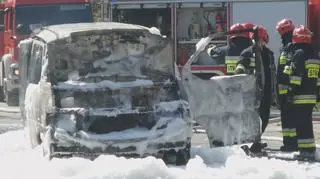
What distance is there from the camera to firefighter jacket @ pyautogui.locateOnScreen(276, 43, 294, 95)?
9.94 meters

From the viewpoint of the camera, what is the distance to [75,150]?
833 cm

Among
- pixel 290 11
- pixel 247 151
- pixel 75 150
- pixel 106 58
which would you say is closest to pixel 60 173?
pixel 75 150

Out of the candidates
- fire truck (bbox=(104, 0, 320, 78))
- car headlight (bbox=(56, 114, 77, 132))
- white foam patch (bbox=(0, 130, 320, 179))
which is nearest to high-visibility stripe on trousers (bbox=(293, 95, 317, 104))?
white foam patch (bbox=(0, 130, 320, 179))

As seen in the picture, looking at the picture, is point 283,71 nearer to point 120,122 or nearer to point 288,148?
point 288,148

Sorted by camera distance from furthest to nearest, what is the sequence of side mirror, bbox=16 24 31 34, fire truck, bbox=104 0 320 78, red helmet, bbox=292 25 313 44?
fire truck, bbox=104 0 320 78 < side mirror, bbox=16 24 31 34 < red helmet, bbox=292 25 313 44

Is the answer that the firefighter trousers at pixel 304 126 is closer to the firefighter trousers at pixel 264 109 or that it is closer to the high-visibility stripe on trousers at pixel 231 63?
the firefighter trousers at pixel 264 109

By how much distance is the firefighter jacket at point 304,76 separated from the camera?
9664 mm

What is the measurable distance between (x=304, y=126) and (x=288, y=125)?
0.41m

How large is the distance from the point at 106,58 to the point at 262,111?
2495 millimetres

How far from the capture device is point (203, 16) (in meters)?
18.2

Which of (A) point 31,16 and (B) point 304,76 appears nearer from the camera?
(B) point 304,76

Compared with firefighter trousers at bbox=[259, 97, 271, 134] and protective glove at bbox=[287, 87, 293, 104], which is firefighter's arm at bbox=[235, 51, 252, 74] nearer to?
firefighter trousers at bbox=[259, 97, 271, 134]

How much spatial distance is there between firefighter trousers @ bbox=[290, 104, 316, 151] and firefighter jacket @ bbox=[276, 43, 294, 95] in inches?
12.3

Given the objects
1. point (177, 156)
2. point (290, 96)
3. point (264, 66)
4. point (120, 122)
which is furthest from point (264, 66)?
point (120, 122)
